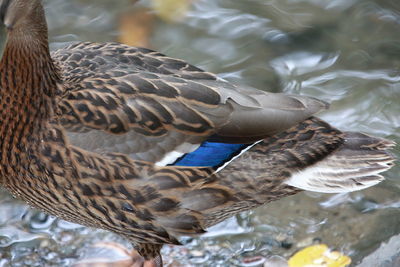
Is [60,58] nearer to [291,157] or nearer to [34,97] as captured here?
[34,97]

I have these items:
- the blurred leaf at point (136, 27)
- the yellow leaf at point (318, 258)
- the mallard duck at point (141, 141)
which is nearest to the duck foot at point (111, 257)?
the mallard duck at point (141, 141)

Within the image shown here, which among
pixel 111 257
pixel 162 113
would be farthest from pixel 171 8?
pixel 162 113

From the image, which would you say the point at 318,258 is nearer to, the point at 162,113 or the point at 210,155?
the point at 210,155

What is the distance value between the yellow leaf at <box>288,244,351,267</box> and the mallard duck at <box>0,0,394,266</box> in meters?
0.54

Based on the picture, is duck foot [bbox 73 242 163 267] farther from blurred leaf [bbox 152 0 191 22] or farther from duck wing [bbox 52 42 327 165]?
blurred leaf [bbox 152 0 191 22]

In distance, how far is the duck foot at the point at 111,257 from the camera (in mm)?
4527

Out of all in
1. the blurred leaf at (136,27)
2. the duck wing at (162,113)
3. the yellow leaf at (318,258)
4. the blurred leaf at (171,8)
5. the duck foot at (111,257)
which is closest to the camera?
the duck wing at (162,113)

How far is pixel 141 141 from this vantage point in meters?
3.86

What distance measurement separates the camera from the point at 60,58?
4.25 metres

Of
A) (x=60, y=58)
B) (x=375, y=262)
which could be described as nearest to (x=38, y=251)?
(x=60, y=58)

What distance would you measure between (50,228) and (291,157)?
1681mm

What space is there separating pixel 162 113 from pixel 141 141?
0.59 feet

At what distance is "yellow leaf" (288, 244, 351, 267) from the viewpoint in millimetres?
4406

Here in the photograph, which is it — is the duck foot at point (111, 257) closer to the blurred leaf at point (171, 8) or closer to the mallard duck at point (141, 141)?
the mallard duck at point (141, 141)
